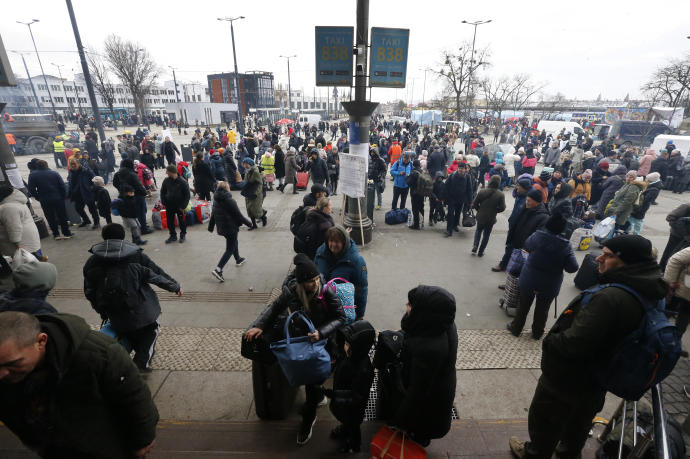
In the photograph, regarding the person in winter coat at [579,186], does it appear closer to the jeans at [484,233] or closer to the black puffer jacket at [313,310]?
the jeans at [484,233]

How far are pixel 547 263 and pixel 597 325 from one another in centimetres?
218

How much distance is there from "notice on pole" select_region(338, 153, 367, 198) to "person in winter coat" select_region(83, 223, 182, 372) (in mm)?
4521

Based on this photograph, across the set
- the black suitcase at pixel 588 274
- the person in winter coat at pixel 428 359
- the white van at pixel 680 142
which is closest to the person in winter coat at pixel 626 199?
the black suitcase at pixel 588 274

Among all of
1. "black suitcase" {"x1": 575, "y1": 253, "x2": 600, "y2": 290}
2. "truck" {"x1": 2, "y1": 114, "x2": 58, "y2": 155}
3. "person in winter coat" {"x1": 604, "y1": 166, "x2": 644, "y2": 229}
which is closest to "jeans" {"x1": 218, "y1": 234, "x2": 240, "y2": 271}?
"black suitcase" {"x1": 575, "y1": 253, "x2": 600, "y2": 290}

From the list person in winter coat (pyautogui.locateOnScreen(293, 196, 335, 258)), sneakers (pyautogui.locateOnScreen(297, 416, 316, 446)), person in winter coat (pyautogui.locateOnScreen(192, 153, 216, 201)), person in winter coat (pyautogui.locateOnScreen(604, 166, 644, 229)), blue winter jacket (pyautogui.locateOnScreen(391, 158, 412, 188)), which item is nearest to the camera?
sneakers (pyautogui.locateOnScreen(297, 416, 316, 446))

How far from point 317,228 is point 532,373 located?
10.6 ft

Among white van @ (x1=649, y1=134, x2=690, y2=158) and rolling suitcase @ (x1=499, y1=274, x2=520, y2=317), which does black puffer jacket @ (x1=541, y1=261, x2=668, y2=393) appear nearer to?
rolling suitcase @ (x1=499, y1=274, x2=520, y2=317)

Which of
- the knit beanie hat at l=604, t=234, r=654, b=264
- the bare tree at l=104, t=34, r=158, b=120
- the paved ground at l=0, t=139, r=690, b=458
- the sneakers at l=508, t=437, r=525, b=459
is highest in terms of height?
the bare tree at l=104, t=34, r=158, b=120

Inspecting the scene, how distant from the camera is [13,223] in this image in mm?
5121

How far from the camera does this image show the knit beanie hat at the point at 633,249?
2.17m

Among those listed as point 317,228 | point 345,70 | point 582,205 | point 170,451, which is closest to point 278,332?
point 170,451

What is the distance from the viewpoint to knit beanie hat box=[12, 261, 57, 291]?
114 inches

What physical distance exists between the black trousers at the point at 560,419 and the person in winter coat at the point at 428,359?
0.73 metres

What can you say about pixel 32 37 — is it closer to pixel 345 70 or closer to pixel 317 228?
pixel 345 70
